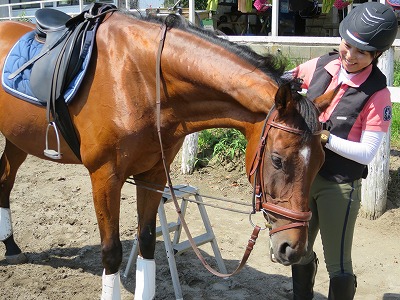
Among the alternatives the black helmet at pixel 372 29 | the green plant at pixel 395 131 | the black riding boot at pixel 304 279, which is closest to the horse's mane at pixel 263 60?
the black helmet at pixel 372 29

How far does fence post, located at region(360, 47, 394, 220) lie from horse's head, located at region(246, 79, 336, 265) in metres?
2.71

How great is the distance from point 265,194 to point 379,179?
111 inches

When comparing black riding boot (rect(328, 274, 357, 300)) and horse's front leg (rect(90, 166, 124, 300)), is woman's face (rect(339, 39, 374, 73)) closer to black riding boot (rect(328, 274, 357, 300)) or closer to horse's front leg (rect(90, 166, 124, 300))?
black riding boot (rect(328, 274, 357, 300))

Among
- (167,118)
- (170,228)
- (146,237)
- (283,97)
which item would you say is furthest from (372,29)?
(170,228)

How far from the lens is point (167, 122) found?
2898 millimetres

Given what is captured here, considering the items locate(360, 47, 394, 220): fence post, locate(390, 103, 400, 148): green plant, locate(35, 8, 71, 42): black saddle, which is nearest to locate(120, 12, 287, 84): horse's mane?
locate(35, 8, 71, 42): black saddle

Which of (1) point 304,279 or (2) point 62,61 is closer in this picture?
(2) point 62,61

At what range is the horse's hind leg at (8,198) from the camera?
4.27 metres

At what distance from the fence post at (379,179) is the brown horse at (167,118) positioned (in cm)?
238

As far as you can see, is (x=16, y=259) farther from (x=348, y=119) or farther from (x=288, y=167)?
(x=348, y=119)

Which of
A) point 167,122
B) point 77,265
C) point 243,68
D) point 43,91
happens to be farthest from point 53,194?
point 243,68

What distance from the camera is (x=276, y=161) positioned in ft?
7.77

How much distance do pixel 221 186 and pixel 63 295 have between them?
2527mm

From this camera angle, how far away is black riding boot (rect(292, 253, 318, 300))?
10.6ft
